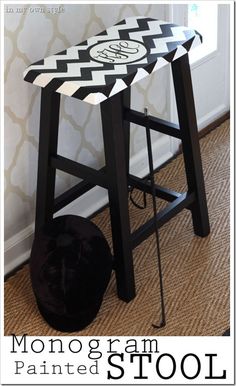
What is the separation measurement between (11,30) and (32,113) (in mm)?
225

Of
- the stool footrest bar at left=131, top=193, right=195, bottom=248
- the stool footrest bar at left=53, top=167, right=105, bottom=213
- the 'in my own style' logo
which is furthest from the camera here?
the stool footrest bar at left=53, top=167, right=105, bottom=213

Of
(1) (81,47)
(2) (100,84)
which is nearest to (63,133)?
(1) (81,47)

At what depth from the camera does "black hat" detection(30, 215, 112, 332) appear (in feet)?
5.69

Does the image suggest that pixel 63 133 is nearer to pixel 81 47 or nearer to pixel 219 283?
pixel 81 47

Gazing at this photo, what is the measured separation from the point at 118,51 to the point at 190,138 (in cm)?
30

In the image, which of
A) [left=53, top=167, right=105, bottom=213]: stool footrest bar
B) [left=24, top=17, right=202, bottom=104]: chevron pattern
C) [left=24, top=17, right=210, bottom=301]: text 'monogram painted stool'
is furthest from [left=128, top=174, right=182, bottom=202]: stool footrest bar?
Answer: [left=24, top=17, right=202, bottom=104]: chevron pattern

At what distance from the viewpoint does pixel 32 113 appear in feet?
6.19

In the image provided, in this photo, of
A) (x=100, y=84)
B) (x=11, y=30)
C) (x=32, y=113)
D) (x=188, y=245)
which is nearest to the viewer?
(x=100, y=84)

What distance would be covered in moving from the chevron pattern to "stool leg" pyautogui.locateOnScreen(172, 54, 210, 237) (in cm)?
8

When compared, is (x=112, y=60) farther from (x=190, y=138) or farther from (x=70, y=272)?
(x=70, y=272)

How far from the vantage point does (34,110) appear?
189cm

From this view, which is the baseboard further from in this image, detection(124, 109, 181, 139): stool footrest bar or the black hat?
detection(124, 109, 181, 139): stool footrest bar

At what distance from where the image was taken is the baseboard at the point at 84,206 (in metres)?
1.97

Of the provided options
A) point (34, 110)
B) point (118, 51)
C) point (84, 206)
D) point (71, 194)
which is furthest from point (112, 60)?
point (84, 206)
